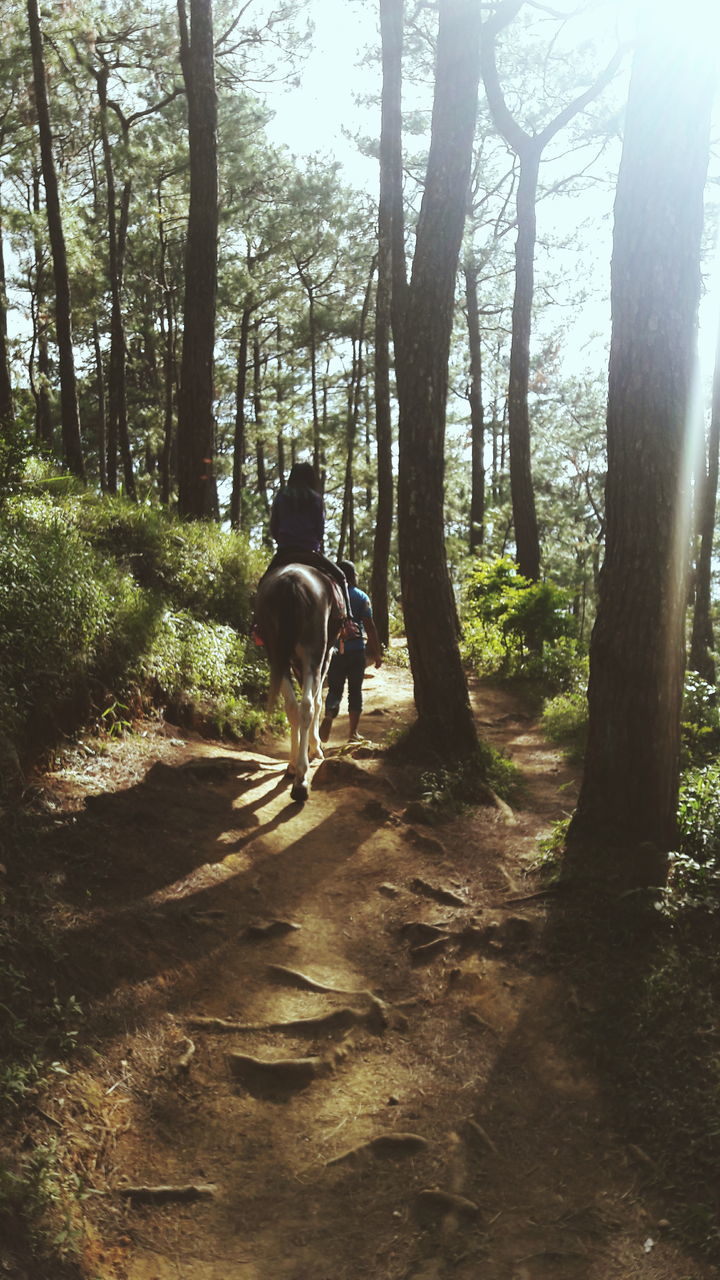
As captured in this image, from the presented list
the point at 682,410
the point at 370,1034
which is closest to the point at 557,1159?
the point at 370,1034

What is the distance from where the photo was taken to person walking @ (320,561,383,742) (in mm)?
9211

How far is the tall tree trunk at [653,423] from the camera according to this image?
5.23 meters

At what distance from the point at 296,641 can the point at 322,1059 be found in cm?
373

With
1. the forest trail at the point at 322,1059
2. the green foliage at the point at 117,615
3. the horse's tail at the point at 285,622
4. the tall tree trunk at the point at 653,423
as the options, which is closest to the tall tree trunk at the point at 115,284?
the green foliage at the point at 117,615

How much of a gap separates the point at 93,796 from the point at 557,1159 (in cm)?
370

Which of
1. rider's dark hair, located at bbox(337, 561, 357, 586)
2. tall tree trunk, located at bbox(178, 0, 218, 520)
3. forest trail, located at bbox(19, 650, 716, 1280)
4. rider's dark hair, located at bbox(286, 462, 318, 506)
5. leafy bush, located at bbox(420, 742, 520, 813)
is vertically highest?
tall tree trunk, located at bbox(178, 0, 218, 520)

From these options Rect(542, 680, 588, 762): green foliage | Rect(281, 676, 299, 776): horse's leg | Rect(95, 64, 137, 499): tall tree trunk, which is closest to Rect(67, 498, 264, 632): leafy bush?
Rect(281, 676, 299, 776): horse's leg

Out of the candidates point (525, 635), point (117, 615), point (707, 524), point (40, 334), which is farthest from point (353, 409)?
point (117, 615)

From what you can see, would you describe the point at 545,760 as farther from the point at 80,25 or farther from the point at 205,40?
the point at 80,25

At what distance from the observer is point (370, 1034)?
4.46 m

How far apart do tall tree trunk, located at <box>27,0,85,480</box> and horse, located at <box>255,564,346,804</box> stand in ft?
31.5

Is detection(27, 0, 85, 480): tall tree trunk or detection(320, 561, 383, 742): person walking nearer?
detection(320, 561, 383, 742): person walking

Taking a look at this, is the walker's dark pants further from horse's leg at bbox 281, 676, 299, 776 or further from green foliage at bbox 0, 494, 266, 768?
horse's leg at bbox 281, 676, 299, 776

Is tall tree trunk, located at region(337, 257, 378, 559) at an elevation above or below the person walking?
above
